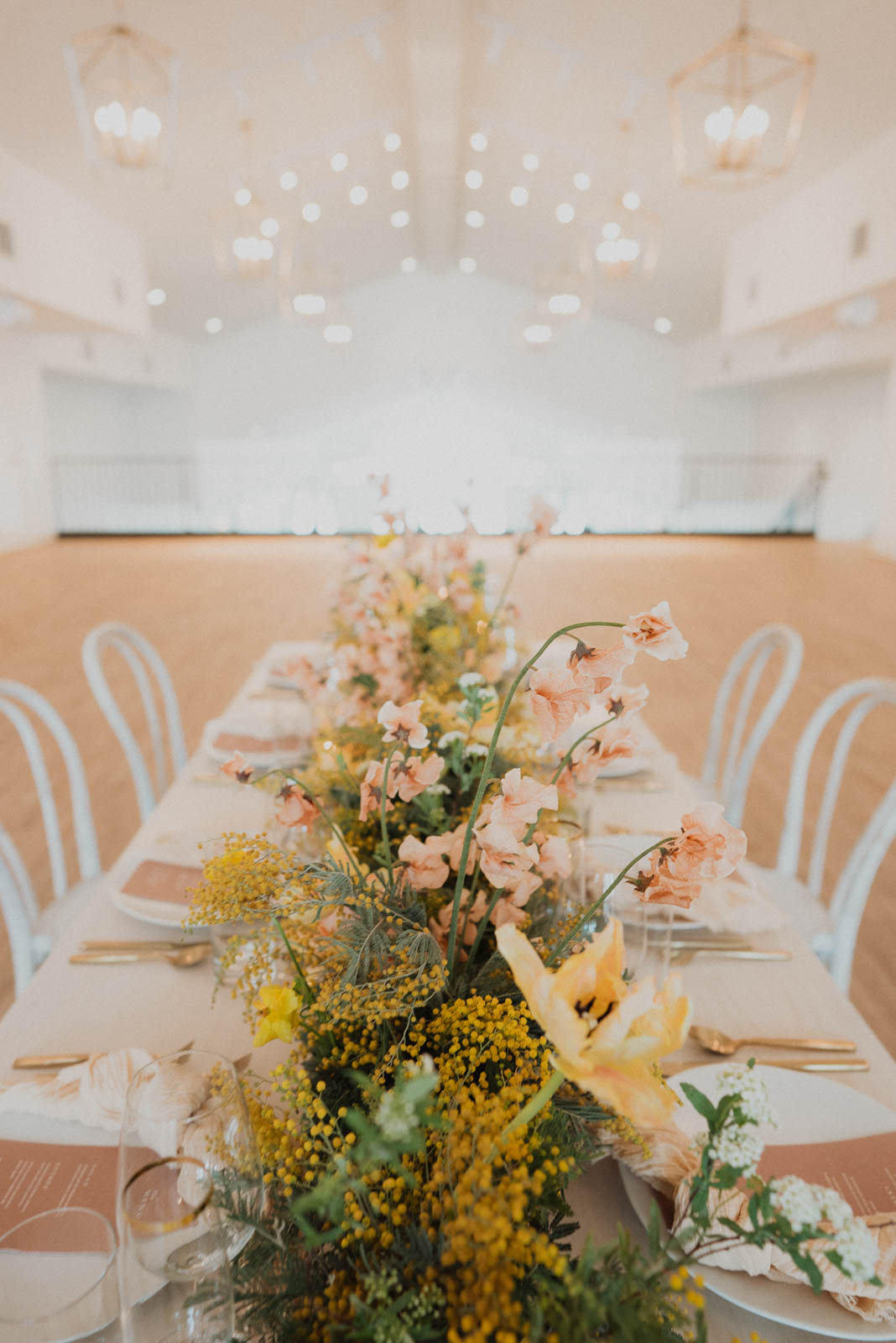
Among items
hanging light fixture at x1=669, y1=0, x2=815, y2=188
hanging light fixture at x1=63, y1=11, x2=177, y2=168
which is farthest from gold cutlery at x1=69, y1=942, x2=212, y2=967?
hanging light fixture at x1=669, y1=0, x2=815, y2=188

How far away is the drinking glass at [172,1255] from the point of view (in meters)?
0.53

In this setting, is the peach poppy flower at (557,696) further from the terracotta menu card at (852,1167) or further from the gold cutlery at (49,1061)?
the gold cutlery at (49,1061)

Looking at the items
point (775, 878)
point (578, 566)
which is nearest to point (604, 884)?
point (775, 878)

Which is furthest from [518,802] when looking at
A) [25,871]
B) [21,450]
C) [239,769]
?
[21,450]

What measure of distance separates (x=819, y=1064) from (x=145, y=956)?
83 cm

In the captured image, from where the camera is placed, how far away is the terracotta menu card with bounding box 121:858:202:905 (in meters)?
1.30

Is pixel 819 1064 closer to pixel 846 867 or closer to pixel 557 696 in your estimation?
pixel 557 696

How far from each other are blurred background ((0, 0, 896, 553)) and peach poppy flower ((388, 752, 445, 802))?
119cm

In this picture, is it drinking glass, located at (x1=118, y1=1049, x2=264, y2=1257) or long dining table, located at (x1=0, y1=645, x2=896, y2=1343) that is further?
long dining table, located at (x1=0, y1=645, x2=896, y2=1343)

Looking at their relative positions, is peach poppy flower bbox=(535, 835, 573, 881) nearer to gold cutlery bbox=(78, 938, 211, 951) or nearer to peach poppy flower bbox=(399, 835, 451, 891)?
peach poppy flower bbox=(399, 835, 451, 891)

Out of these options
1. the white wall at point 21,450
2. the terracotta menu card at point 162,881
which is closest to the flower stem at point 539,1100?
the terracotta menu card at point 162,881

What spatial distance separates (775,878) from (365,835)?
126cm

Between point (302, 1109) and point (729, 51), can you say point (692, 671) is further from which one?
point (302, 1109)

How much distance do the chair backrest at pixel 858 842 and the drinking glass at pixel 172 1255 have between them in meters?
1.31
